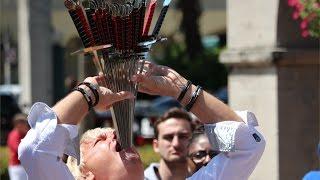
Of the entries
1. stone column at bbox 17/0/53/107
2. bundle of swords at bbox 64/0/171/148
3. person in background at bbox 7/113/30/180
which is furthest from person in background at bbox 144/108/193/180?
stone column at bbox 17/0/53/107

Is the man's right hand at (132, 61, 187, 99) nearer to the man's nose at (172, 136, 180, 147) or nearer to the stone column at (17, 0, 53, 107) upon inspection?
the man's nose at (172, 136, 180, 147)

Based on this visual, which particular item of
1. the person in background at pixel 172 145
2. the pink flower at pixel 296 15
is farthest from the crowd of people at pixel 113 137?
the pink flower at pixel 296 15

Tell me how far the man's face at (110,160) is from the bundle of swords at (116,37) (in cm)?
19

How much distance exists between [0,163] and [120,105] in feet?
35.3

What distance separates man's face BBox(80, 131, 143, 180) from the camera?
3154 millimetres

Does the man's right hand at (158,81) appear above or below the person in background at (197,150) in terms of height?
above

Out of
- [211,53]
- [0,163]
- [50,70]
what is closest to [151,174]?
[0,163]

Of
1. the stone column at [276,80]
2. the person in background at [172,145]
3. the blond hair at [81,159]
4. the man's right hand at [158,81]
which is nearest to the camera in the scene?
the man's right hand at [158,81]

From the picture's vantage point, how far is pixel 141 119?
73.5 ft

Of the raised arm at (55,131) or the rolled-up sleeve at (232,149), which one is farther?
the rolled-up sleeve at (232,149)

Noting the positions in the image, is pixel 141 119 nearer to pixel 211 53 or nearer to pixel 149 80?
pixel 211 53

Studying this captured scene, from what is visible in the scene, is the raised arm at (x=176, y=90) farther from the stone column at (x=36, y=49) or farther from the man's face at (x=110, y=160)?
the stone column at (x=36, y=49)

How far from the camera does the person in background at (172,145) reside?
18.7 ft

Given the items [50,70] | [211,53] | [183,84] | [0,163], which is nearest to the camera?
[183,84]
